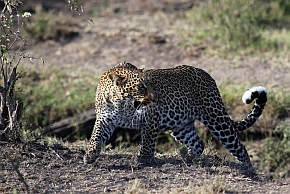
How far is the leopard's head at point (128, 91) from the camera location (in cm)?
819

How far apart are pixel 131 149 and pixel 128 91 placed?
1540 millimetres

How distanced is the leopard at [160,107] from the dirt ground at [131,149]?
0.38 metres

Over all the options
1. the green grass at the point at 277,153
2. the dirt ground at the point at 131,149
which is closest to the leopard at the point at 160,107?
the dirt ground at the point at 131,149

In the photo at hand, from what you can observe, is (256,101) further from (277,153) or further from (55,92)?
(55,92)

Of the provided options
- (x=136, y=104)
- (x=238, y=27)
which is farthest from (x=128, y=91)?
(x=238, y=27)

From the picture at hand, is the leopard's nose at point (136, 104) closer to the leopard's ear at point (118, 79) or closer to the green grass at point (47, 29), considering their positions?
the leopard's ear at point (118, 79)

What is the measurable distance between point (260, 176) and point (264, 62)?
6.03 meters

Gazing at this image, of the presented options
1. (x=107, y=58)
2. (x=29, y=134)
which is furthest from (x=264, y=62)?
(x=29, y=134)

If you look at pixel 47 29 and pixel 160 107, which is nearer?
pixel 160 107

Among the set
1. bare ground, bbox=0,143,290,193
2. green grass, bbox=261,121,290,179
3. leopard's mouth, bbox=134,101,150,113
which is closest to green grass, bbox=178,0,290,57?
green grass, bbox=261,121,290,179

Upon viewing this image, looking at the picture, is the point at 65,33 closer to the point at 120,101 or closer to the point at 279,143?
the point at 279,143

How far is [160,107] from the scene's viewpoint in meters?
8.80

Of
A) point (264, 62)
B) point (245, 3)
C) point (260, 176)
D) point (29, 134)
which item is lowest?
point (260, 176)

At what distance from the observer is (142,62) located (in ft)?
49.8
